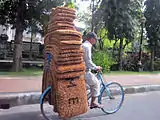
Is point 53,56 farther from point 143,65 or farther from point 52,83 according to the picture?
point 143,65

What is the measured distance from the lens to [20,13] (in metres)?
14.9

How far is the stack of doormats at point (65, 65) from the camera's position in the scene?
19.4 ft

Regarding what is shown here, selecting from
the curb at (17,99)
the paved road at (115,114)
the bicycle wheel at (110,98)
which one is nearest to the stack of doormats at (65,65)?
the paved road at (115,114)

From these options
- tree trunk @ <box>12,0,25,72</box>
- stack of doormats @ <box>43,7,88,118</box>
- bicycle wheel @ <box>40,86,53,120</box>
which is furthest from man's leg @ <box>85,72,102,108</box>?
tree trunk @ <box>12,0,25,72</box>

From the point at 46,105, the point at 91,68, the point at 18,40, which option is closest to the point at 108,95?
the point at 91,68

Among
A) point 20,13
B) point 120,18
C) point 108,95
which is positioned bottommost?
point 108,95

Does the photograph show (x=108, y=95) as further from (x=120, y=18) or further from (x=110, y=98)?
(x=120, y=18)

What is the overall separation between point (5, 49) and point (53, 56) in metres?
15.0

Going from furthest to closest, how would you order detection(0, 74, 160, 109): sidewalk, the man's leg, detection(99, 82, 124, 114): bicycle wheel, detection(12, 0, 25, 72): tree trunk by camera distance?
1. detection(12, 0, 25, 72): tree trunk
2. detection(0, 74, 160, 109): sidewalk
3. detection(99, 82, 124, 114): bicycle wheel
4. the man's leg

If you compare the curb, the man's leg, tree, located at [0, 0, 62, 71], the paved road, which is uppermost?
tree, located at [0, 0, 62, 71]

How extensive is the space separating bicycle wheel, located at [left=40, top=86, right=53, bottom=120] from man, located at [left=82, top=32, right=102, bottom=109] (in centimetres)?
98

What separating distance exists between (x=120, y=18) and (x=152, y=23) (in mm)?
4972

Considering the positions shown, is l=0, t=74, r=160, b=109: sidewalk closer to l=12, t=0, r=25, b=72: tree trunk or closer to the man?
the man

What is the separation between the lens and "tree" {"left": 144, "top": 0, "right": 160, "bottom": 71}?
23.1 m
